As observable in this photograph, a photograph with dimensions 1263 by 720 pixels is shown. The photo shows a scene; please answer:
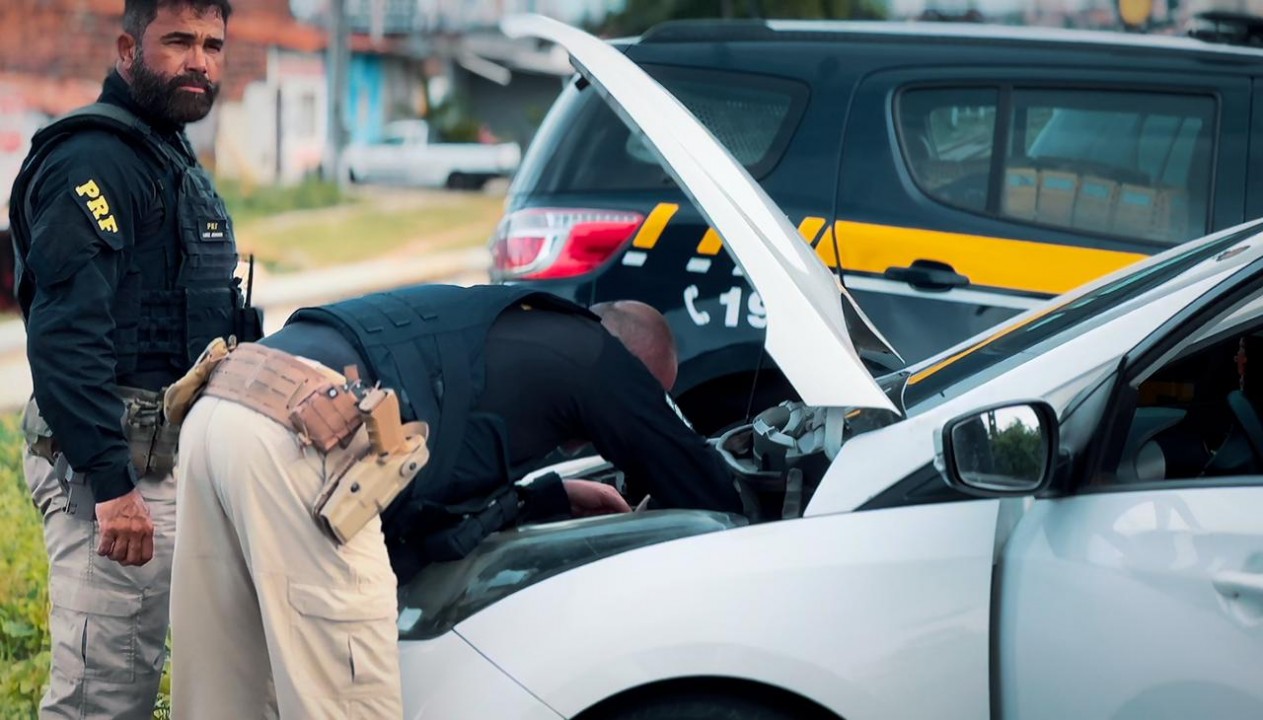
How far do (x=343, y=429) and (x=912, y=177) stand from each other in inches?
102

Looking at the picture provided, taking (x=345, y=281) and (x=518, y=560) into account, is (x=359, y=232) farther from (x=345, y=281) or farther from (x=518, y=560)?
(x=518, y=560)

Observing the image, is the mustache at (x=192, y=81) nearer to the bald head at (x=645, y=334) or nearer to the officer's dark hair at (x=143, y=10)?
the officer's dark hair at (x=143, y=10)

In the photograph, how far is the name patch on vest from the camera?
3.07 meters

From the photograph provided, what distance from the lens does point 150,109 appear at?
3.03m

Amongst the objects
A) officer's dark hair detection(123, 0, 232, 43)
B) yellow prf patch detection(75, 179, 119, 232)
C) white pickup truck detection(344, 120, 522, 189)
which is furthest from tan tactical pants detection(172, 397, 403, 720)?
white pickup truck detection(344, 120, 522, 189)

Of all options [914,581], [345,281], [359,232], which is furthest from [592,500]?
[359,232]

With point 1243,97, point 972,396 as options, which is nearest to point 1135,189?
point 1243,97

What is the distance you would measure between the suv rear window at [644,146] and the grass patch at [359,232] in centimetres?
1179

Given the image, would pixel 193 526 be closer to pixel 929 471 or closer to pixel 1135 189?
pixel 929 471

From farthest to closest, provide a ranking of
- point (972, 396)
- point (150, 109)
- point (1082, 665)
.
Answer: point (150, 109) → point (972, 396) → point (1082, 665)

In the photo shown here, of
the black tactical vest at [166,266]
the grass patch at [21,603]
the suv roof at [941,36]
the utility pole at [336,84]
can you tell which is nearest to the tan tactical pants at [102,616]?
the black tactical vest at [166,266]

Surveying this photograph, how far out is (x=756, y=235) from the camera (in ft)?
8.53

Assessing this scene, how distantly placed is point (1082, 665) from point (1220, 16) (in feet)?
11.1

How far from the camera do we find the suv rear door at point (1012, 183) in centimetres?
449
